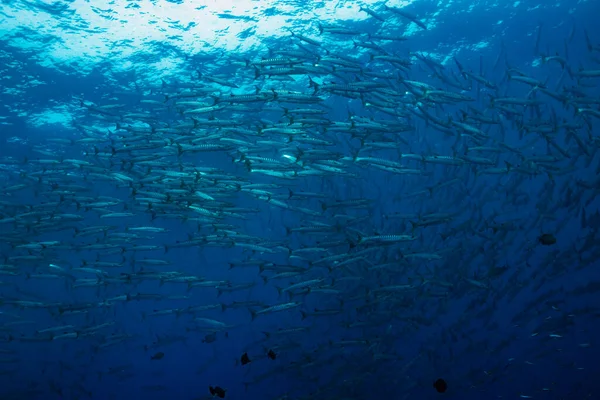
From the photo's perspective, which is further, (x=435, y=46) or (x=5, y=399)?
(x=5, y=399)

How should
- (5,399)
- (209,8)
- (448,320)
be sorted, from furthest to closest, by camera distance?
(448,320), (5,399), (209,8)

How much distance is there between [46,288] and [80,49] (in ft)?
86.9

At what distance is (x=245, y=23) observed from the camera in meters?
15.3

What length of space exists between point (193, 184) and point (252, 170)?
2.01 m

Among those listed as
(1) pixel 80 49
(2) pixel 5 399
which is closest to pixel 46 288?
(2) pixel 5 399

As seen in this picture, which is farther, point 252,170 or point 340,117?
point 340,117

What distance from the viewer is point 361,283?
56.0ft

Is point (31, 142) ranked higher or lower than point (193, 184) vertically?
lower

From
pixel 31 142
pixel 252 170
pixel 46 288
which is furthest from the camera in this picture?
pixel 46 288

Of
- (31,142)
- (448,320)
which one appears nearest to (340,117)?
(31,142)

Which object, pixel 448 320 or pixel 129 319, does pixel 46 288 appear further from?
pixel 448 320

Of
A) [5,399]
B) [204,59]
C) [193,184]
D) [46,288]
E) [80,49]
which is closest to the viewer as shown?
[193,184]

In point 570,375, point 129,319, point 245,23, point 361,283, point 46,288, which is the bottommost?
point 570,375

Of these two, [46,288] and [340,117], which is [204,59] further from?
[46,288]
